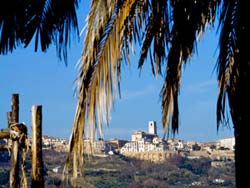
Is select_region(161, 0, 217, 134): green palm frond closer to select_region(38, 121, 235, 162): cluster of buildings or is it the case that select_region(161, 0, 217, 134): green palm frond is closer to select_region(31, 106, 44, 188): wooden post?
select_region(31, 106, 44, 188): wooden post

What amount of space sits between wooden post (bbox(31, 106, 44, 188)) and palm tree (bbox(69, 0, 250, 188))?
121 centimetres

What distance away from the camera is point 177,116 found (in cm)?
571

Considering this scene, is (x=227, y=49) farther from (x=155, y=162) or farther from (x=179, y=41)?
(x=155, y=162)

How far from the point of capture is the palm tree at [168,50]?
495 centimetres

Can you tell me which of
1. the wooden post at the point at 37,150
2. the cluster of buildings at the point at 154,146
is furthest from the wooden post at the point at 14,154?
the cluster of buildings at the point at 154,146

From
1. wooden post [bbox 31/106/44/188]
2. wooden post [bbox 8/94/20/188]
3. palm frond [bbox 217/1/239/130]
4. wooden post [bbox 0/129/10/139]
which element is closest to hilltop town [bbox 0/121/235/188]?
wooden post [bbox 8/94/20/188]

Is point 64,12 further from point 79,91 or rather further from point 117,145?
point 117,145

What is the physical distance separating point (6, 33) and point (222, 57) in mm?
2460

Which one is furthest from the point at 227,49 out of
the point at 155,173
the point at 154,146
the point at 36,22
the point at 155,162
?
the point at 154,146

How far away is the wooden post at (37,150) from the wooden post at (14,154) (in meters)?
0.63

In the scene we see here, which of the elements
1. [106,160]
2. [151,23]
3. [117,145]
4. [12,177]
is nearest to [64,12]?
[151,23]

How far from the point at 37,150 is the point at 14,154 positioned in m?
0.96

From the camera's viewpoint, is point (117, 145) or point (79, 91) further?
point (117, 145)

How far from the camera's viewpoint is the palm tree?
195 inches
